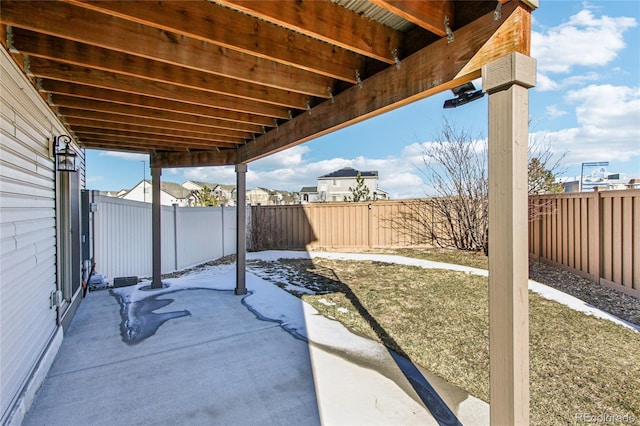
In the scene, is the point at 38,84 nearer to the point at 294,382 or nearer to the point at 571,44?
the point at 294,382

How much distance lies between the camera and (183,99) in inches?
119

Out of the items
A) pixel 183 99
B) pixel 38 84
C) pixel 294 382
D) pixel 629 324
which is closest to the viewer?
pixel 294 382

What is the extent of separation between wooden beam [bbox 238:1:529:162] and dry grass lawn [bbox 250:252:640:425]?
2.15 m

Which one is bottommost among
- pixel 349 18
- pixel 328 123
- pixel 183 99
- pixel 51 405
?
pixel 51 405

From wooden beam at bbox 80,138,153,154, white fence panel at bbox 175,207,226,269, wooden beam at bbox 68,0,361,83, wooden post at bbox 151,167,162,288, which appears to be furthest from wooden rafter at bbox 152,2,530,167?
white fence panel at bbox 175,207,226,269

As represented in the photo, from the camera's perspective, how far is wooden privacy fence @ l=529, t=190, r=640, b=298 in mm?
4388

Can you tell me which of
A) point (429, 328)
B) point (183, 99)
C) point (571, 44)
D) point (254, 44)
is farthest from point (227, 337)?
point (571, 44)

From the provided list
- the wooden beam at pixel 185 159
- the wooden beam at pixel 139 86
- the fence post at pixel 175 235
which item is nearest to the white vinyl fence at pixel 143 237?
the fence post at pixel 175 235

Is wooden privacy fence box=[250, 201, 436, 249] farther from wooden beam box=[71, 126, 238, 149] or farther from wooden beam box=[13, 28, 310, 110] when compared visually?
wooden beam box=[13, 28, 310, 110]

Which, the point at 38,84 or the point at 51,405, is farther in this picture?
the point at 38,84

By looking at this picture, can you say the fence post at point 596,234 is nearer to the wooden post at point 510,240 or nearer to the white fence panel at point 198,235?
the wooden post at point 510,240

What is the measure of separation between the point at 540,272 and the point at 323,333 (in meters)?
5.02

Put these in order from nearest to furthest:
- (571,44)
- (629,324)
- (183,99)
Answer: (183,99) < (629,324) < (571,44)

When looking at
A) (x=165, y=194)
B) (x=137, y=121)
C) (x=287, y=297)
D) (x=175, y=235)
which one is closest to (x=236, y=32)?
(x=137, y=121)
